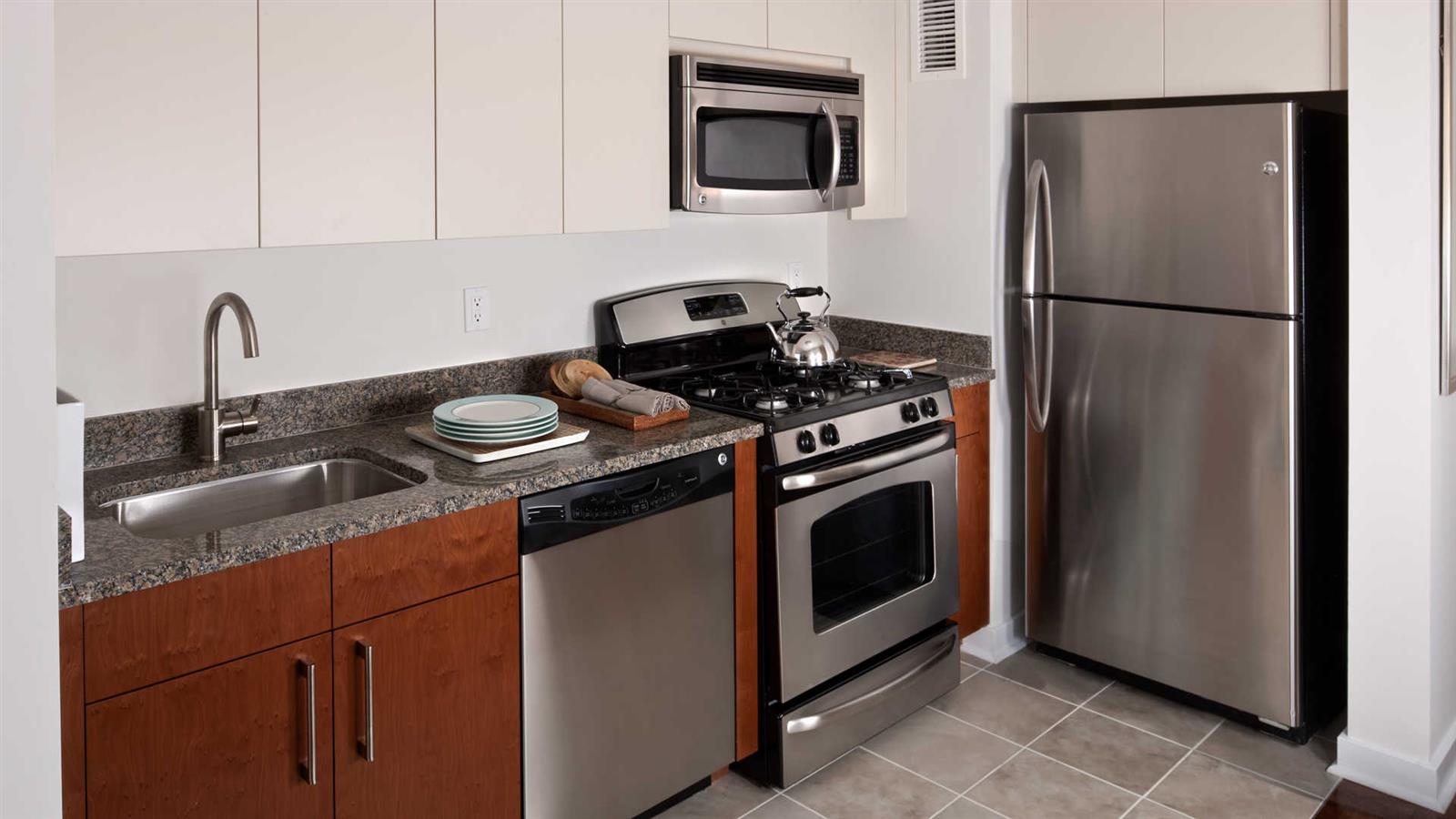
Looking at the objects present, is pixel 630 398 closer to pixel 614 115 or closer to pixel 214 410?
pixel 614 115

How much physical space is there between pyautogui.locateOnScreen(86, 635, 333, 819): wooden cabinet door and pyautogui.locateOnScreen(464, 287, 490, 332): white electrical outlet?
1073 mm

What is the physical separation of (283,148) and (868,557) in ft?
5.50

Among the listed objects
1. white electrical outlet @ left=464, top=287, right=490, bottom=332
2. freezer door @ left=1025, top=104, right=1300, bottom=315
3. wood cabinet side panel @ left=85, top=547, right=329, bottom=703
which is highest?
A: freezer door @ left=1025, top=104, right=1300, bottom=315

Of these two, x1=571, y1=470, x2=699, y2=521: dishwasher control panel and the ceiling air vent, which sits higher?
the ceiling air vent

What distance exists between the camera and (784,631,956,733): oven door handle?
2740 mm

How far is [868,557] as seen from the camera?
294cm

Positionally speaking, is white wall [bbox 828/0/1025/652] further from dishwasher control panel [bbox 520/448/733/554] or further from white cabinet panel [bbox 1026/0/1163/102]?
dishwasher control panel [bbox 520/448/733/554]


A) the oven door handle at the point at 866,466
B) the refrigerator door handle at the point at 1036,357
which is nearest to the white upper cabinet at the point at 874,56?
the refrigerator door handle at the point at 1036,357

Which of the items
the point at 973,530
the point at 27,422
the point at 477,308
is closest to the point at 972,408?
the point at 973,530

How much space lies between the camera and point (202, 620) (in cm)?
177

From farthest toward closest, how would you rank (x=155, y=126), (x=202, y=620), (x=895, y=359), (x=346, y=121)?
1. (x=895, y=359)
2. (x=346, y=121)
3. (x=155, y=126)
4. (x=202, y=620)

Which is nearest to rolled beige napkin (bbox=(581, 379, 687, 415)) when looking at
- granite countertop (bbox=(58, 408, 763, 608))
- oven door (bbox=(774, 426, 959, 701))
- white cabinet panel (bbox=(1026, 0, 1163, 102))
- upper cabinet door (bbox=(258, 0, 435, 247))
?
granite countertop (bbox=(58, 408, 763, 608))

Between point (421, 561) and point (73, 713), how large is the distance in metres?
0.58

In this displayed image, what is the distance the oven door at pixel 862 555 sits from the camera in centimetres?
270
